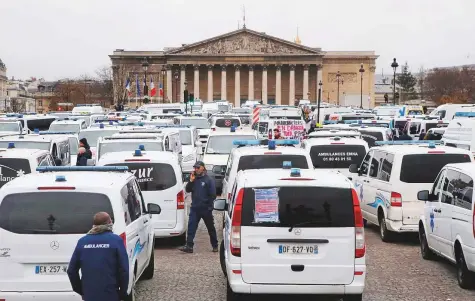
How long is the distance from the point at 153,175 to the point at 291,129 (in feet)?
66.6

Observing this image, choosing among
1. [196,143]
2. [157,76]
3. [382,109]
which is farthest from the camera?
[157,76]

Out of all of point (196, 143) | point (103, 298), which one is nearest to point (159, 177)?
point (103, 298)

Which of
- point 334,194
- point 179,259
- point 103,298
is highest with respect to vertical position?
point 334,194

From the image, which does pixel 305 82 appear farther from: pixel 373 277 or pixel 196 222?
pixel 373 277

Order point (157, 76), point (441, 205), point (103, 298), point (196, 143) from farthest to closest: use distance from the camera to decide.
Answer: point (157, 76) < point (196, 143) < point (441, 205) < point (103, 298)

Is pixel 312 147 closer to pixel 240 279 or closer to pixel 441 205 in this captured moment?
pixel 441 205

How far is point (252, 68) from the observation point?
13825 cm

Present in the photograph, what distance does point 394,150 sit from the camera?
57.7ft

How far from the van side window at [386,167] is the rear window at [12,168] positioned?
7084 millimetres

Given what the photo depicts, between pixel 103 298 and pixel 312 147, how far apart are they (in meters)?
13.3

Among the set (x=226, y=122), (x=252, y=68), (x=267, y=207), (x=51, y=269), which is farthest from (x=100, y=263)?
(x=252, y=68)

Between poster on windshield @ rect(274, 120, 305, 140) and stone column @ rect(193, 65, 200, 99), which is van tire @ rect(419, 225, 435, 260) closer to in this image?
poster on windshield @ rect(274, 120, 305, 140)

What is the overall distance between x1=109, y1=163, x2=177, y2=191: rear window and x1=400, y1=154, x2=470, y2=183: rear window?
4438mm

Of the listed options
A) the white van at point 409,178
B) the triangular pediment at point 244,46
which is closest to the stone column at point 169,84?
the triangular pediment at point 244,46
